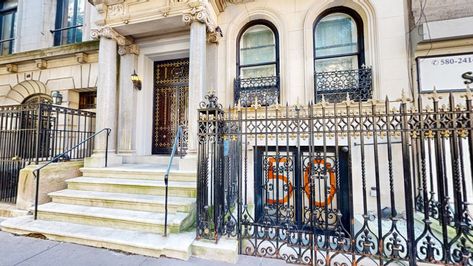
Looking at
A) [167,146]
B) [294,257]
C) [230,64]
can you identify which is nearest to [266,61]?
[230,64]

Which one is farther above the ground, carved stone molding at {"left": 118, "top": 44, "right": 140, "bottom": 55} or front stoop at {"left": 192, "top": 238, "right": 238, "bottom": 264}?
carved stone molding at {"left": 118, "top": 44, "right": 140, "bottom": 55}

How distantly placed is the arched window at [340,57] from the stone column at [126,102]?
17.1ft

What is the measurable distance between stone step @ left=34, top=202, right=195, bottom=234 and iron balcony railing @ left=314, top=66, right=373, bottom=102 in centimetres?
413

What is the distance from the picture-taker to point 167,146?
6.96 meters

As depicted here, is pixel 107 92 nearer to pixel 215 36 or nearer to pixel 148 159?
pixel 148 159

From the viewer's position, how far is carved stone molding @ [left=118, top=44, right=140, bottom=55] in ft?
21.7

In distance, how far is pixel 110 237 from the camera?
3.44m

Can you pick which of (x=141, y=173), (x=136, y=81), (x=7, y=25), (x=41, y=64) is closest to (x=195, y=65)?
(x=136, y=81)

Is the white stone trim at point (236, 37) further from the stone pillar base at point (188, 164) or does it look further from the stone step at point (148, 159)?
the stone step at point (148, 159)

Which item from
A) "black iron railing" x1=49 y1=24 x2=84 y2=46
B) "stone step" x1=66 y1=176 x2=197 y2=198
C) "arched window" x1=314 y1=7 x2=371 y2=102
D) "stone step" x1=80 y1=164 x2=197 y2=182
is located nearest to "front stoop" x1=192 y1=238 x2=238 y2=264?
"stone step" x1=66 y1=176 x2=197 y2=198

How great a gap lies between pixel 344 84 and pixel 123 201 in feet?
18.0

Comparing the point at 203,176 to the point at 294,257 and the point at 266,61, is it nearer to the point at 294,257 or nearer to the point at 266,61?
the point at 294,257

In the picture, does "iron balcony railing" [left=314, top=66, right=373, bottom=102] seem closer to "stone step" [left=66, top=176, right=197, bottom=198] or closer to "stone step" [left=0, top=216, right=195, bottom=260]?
"stone step" [left=66, top=176, right=197, bottom=198]

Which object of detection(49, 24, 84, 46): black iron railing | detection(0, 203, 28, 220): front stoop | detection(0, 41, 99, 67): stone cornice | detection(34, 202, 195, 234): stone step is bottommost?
detection(0, 203, 28, 220): front stoop
